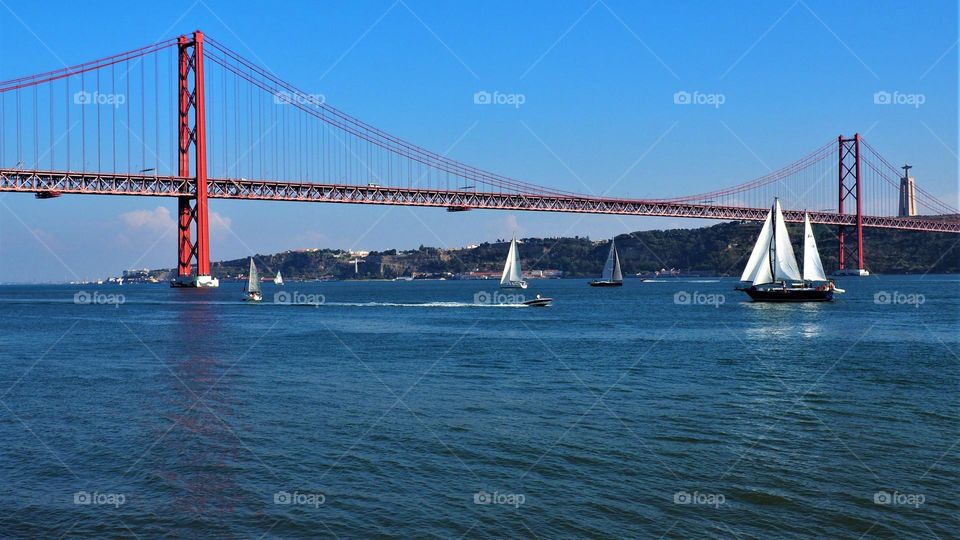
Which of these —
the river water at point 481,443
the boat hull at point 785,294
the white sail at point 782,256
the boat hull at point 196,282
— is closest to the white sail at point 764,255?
the white sail at point 782,256

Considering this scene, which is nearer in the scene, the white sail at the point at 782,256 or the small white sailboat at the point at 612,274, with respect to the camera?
the white sail at the point at 782,256

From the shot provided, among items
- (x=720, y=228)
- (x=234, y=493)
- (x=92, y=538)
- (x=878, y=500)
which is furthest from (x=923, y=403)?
(x=720, y=228)

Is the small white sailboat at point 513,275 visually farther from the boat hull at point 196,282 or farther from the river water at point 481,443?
the river water at point 481,443

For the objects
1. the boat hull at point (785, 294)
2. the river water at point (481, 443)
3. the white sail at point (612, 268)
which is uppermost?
the white sail at point (612, 268)

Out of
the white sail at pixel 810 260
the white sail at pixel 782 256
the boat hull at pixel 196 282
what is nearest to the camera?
the white sail at pixel 782 256

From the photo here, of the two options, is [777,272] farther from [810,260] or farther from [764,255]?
[810,260]

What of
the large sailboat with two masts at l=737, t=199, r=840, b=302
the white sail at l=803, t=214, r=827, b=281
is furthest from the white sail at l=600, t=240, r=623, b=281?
the large sailboat with two masts at l=737, t=199, r=840, b=302

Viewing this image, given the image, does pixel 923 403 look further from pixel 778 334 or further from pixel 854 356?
pixel 778 334

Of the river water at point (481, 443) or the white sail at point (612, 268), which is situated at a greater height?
the white sail at point (612, 268)
